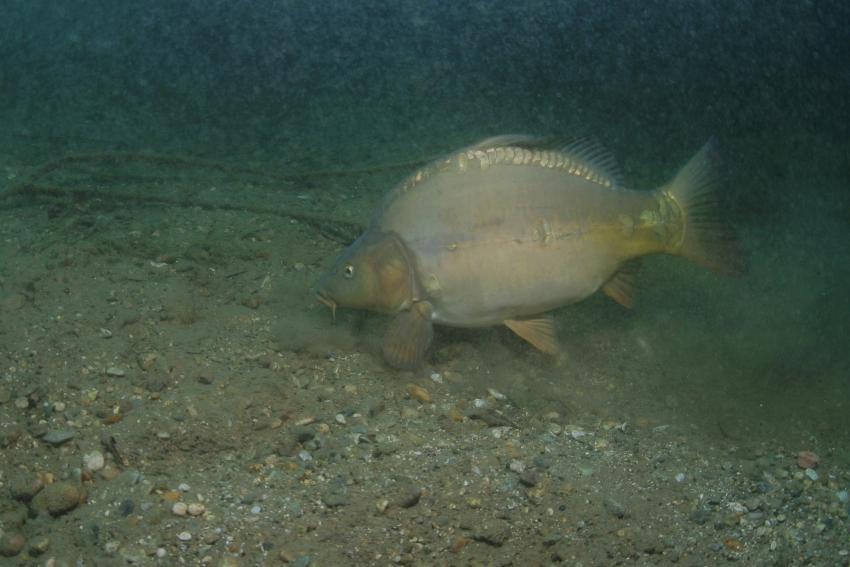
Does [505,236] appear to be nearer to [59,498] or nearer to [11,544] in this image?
[59,498]

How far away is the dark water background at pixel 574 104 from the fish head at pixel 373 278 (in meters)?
1.83

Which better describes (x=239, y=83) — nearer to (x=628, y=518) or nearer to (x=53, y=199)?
(x=53, y=199)

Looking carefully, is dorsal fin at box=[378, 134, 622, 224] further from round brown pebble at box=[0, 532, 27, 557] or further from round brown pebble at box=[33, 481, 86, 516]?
round brown pebble at box=[0, 532, 27, 557]

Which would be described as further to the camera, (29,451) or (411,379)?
(411,379)

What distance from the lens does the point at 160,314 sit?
4.09 metres

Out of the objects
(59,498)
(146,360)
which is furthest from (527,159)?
(59,498)

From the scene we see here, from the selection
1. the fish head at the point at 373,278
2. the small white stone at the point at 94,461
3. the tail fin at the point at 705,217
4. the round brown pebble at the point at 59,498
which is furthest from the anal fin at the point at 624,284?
the round brown pebble at the point at 59,498

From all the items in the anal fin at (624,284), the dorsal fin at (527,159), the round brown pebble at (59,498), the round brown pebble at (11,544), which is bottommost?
the round brown pebble at (11,544)

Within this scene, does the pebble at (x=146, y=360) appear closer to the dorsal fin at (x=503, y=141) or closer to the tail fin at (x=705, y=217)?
the dorsal fin at (x=503, y=141)

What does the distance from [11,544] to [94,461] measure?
1.55ft

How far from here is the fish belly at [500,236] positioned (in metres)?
3.83

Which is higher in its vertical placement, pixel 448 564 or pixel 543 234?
pixel 543 234

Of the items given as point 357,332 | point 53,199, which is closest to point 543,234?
point 357,332

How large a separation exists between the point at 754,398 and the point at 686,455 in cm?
127
